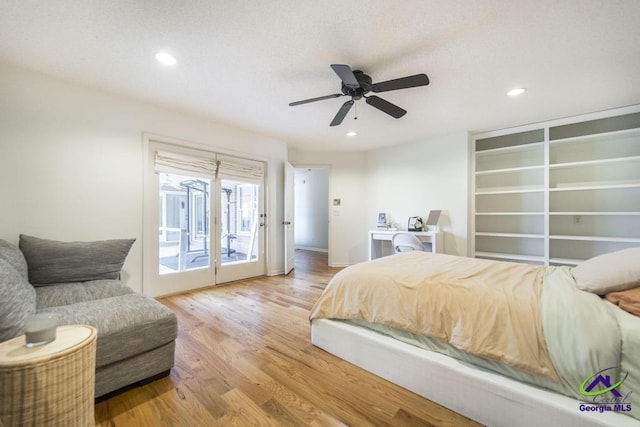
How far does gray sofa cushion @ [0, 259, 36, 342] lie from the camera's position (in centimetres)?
116

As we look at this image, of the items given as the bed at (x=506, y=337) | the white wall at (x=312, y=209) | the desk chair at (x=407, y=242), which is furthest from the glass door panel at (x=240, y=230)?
the white wall at (x=312, y=209)

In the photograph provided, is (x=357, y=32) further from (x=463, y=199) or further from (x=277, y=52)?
(x=463, y=199)

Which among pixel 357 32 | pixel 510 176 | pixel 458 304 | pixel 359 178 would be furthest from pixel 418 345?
pixel 359 178

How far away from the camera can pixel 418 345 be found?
154cm

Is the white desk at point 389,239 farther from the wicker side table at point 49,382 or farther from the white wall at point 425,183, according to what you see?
the wicker side table at point 49,382

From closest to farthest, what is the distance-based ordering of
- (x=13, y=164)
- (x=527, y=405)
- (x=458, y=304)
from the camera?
(x=527, y=405), (x=458, y=304), (x=13, y=164)

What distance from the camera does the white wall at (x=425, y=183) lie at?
3.96 m

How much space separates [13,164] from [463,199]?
5.33m

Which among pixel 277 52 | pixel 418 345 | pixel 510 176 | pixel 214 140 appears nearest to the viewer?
pixel 418 345

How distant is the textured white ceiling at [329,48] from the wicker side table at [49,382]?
76.1 inches

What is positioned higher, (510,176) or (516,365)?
(510,176)

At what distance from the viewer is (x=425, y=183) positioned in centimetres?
438

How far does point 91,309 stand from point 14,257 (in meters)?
0.87

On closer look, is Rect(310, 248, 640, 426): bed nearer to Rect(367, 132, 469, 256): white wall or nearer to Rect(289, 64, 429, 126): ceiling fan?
Rect(289, 64, 429, 126): ceiling fan
